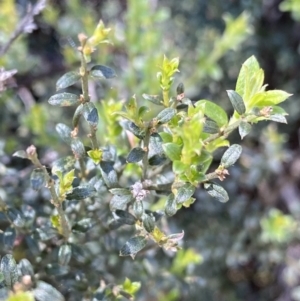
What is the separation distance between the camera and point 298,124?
1.89 meters

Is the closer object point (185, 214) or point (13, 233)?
point (13, 233)

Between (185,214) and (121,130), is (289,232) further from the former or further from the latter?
(121,130)

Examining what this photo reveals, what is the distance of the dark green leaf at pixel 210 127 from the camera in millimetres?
765

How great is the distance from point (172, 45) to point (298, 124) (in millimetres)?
591

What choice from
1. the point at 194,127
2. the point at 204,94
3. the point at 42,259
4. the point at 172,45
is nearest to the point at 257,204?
the point at 204,94

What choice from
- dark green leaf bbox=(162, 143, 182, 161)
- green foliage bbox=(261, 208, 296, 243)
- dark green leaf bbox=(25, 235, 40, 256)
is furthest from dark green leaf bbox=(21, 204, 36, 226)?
green foliage bbox=(261, 208, 296, 243)

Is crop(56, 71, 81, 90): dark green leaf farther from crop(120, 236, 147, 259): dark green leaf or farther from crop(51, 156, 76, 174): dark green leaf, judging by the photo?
crop(120, 236, 147, 259): dark green leaf

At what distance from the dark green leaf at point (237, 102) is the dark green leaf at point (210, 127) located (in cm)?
4

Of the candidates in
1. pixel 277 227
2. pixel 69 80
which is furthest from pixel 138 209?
pixel 277 227

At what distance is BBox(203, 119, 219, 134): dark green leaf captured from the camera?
76cm

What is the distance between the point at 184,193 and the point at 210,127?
112 millimetres

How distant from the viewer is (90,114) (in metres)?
0.77

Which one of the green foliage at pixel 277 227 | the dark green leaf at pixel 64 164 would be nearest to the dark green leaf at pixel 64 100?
the dark green leaf at pixel 64 164

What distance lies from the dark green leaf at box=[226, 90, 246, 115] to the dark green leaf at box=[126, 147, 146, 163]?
162 millimetres
